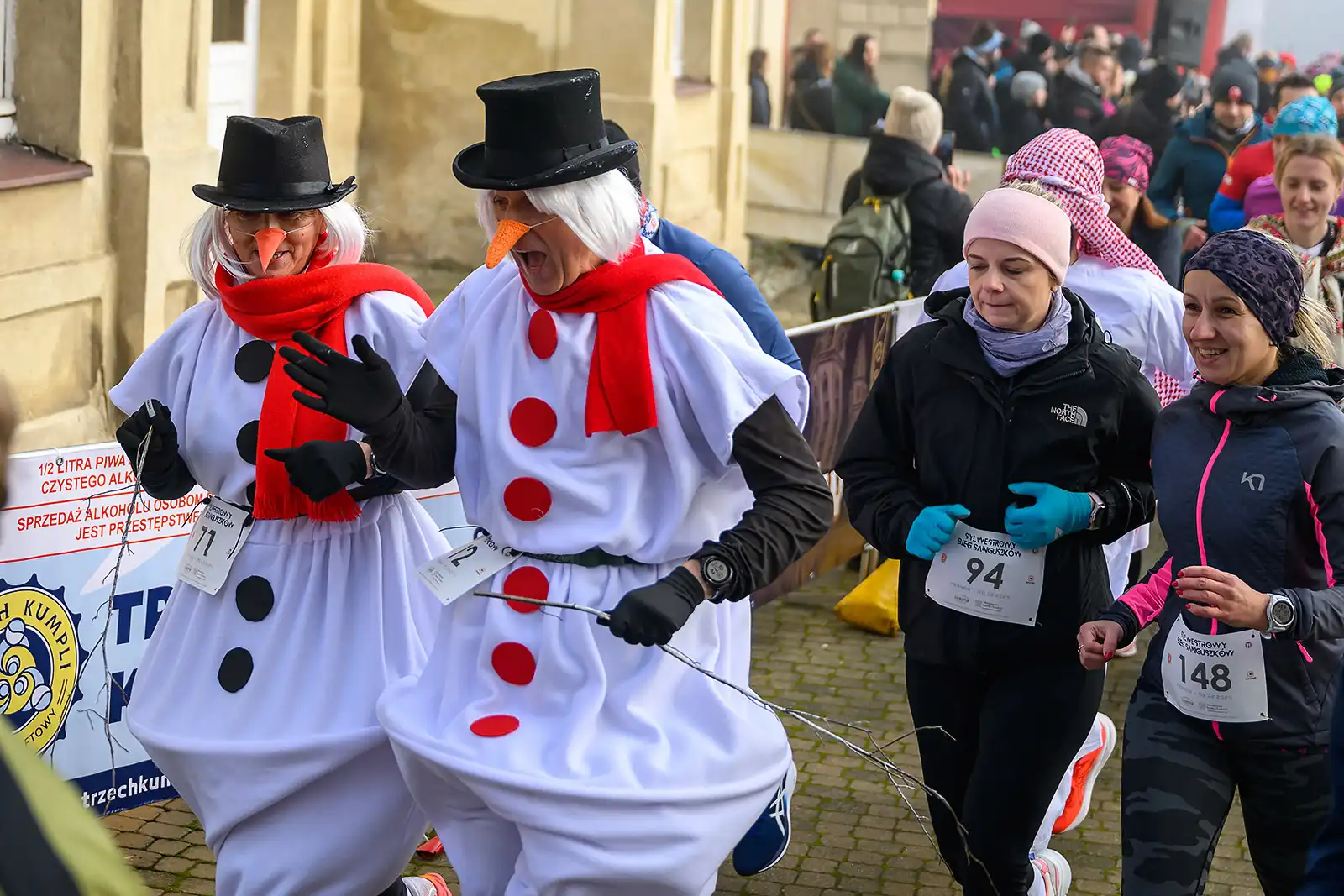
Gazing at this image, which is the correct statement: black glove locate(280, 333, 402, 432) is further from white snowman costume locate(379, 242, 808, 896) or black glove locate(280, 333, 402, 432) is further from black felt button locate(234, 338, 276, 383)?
black felt button locate(234, 338, 276, 383)

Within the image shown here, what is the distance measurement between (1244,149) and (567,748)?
6.27 m

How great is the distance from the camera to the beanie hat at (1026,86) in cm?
1827

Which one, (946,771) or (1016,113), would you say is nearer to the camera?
(946,771)

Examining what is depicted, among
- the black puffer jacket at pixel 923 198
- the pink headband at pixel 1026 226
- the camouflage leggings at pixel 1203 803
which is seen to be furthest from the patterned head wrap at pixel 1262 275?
the black puffer jacket at pixel 923 198

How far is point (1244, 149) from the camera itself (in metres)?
8.70

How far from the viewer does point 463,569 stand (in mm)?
3729

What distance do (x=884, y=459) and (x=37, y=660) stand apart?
248 centimetres

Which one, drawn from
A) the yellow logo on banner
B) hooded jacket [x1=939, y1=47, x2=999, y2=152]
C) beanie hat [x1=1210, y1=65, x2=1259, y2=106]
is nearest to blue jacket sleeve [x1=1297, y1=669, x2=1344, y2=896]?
the yellow logo on banner

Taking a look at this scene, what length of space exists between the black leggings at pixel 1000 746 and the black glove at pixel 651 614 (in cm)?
107

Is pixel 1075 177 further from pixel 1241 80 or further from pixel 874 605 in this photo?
pixel 1241 80

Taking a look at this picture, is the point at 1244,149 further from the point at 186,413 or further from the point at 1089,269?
the point at 186,413

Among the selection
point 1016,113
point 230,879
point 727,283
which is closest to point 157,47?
point 727,283

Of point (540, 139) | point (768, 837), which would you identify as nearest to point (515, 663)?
point (540, 139)

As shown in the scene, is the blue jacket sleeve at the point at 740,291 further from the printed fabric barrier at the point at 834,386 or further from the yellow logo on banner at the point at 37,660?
the yellow logo on banner at the point at 37,660
